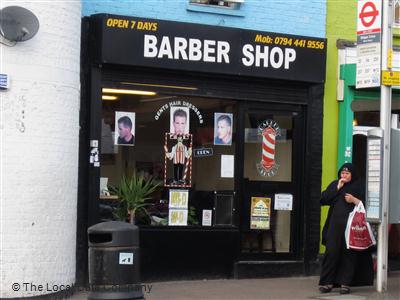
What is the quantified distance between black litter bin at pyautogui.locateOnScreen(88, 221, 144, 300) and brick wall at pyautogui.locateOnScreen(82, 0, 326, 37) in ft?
15.3

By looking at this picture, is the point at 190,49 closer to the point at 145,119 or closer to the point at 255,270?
the point at 145,119

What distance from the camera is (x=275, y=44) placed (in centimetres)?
1051

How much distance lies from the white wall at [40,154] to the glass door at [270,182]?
2939mm

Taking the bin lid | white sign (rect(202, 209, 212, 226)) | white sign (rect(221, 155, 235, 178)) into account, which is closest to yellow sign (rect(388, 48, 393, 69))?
white sign (rect(221, 155, 235, 178))

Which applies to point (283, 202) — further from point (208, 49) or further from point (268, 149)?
point (208, 49)

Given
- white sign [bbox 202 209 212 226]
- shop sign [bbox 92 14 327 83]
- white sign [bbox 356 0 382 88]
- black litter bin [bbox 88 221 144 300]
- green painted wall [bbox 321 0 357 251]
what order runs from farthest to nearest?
1. green painted wall [bbox 321 0 357 251]
2. white sign [bbox 202 209 212 226]
3. shop sign [bbox 92 14 327 83]
4. white sign [bbox 356 0 382 88]
5. black litter bin [bbox 88 221 144 300]

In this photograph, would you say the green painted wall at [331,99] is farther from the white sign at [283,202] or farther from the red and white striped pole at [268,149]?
the red and white striped pole at [268,149]

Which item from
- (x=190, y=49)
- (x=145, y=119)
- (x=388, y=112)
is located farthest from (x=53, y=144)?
(x=388, y=112)

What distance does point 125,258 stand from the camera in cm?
573

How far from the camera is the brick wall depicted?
9.77 meters

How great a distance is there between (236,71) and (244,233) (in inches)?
97.0

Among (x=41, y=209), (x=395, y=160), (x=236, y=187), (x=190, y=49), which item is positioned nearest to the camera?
(x=41, y=209)

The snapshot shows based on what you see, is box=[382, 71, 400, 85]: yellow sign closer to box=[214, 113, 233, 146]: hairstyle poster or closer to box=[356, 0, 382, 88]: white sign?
box=[356, 0, 382, 88]: white sign

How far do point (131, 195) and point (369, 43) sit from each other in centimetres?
380
